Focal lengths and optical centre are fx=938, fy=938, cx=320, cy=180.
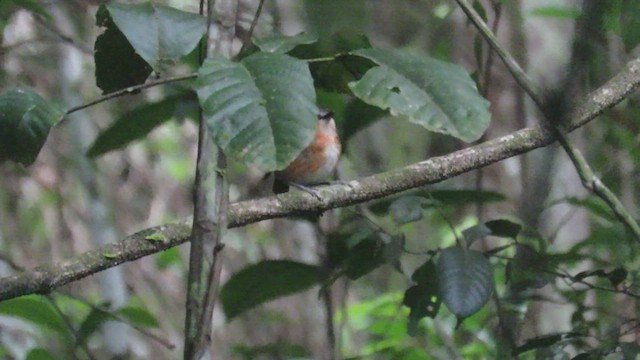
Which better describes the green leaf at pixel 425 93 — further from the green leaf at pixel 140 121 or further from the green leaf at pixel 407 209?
the green leaf at pixel 140 121

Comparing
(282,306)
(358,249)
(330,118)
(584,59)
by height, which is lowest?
(282,306)

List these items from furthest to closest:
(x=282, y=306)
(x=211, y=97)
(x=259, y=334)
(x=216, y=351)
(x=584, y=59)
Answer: (x=216, y=351)
(x=282, y=306)
(x=259, y=334)
(x=211, y=97)
(x=584, y=59)

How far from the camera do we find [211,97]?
1422mm

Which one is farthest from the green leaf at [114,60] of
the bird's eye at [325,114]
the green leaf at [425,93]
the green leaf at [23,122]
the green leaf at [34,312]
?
the bird's eye at [325,114]

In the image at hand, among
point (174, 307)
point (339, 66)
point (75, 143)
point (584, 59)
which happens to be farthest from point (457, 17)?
point (584, 59)

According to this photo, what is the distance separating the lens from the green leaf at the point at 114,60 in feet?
5.99

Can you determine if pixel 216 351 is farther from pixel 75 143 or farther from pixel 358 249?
pixel 358 249

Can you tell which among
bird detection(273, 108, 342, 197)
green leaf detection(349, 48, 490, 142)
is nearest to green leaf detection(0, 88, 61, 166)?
green leaf detection(349, 48, 490, 142)

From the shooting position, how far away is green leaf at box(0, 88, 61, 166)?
1639mm

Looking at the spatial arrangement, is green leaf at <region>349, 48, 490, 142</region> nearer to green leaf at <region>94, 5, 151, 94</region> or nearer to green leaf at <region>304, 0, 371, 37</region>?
green leaf at <region>94, 5, 151, 94</region>

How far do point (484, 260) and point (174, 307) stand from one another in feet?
10.3

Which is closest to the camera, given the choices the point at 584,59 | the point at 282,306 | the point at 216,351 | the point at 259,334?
the point at 584,59

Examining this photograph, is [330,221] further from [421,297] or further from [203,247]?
[203,247]

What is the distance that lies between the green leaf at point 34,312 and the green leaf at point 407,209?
3.00 ft
